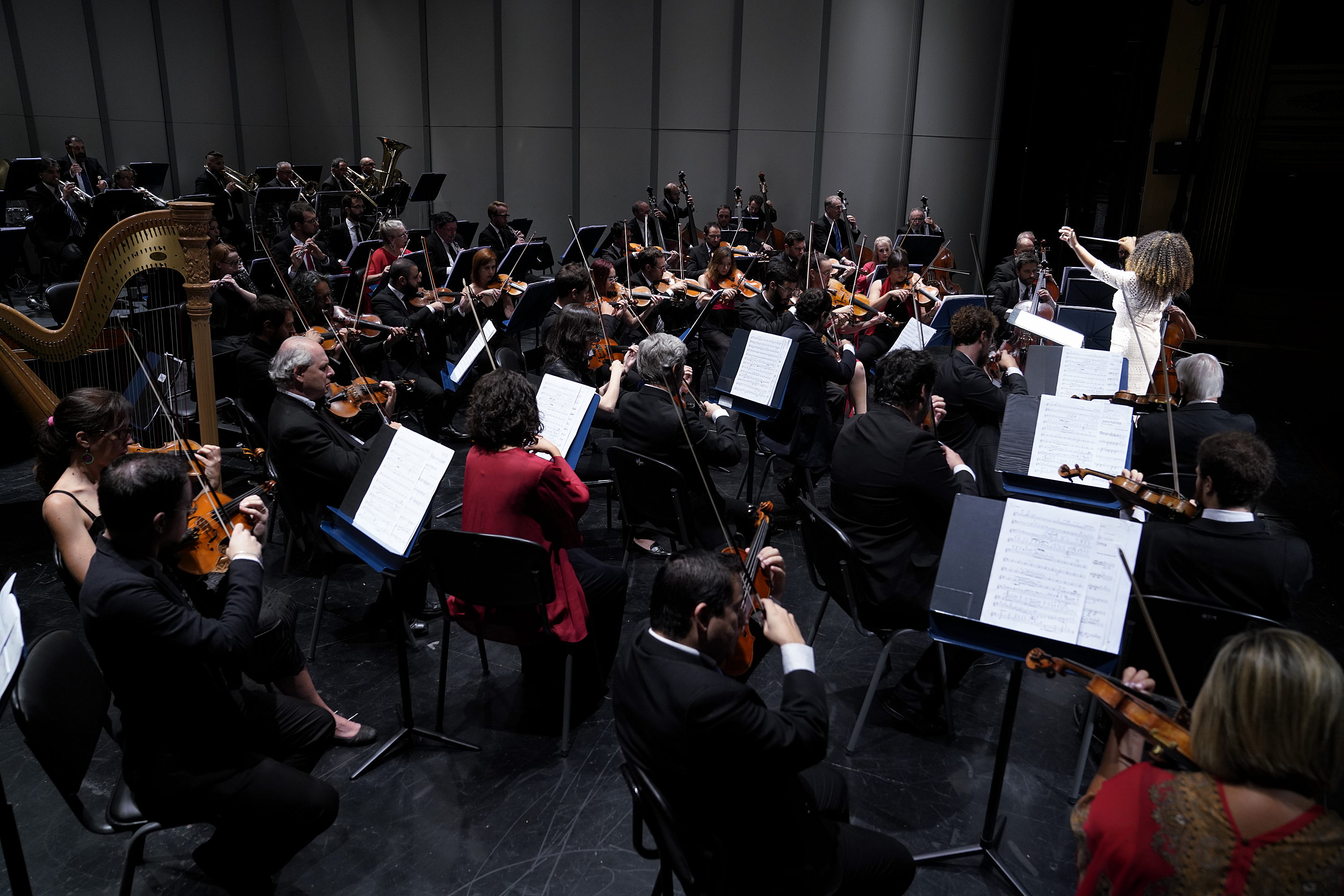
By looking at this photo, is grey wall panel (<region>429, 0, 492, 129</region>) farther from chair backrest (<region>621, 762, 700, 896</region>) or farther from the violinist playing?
the violinist playing

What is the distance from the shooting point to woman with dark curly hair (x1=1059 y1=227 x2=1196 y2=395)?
4.89m

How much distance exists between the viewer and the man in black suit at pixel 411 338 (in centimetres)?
632

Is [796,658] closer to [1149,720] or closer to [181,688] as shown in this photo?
[1149,720]

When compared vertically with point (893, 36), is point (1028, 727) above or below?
below

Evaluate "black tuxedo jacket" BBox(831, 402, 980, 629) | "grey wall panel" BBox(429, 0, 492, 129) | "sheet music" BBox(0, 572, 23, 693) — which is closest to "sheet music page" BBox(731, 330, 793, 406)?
"black tuxedo jacket" BBox(831, 402, 980, 629)

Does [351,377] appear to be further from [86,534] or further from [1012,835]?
[1012,835]

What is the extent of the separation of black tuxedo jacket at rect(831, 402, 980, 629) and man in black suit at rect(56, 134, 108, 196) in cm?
1018

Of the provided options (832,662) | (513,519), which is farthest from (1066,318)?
(513,519)

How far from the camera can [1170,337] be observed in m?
5.61

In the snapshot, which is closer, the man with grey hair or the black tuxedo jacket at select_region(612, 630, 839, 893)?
the black tuxedo jacket at select_region(612, 630, 839, 893)

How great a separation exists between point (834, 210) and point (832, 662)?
25.1 feet

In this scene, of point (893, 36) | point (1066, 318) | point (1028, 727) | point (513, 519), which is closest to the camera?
point (513, 519)

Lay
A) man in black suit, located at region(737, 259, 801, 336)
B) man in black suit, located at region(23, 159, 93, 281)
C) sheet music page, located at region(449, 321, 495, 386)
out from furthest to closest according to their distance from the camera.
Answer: man in black suit, located at region(23, 159, 93, 281) → man in black suit, located at region(737, 259, 801, 336) → sheet music page, located at region(449, 321, 495, 386)

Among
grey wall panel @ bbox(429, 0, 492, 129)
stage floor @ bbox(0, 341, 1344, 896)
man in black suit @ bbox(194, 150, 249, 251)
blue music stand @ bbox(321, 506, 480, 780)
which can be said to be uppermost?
grey wall panel @ bbox(429, 0, 492, 129)
